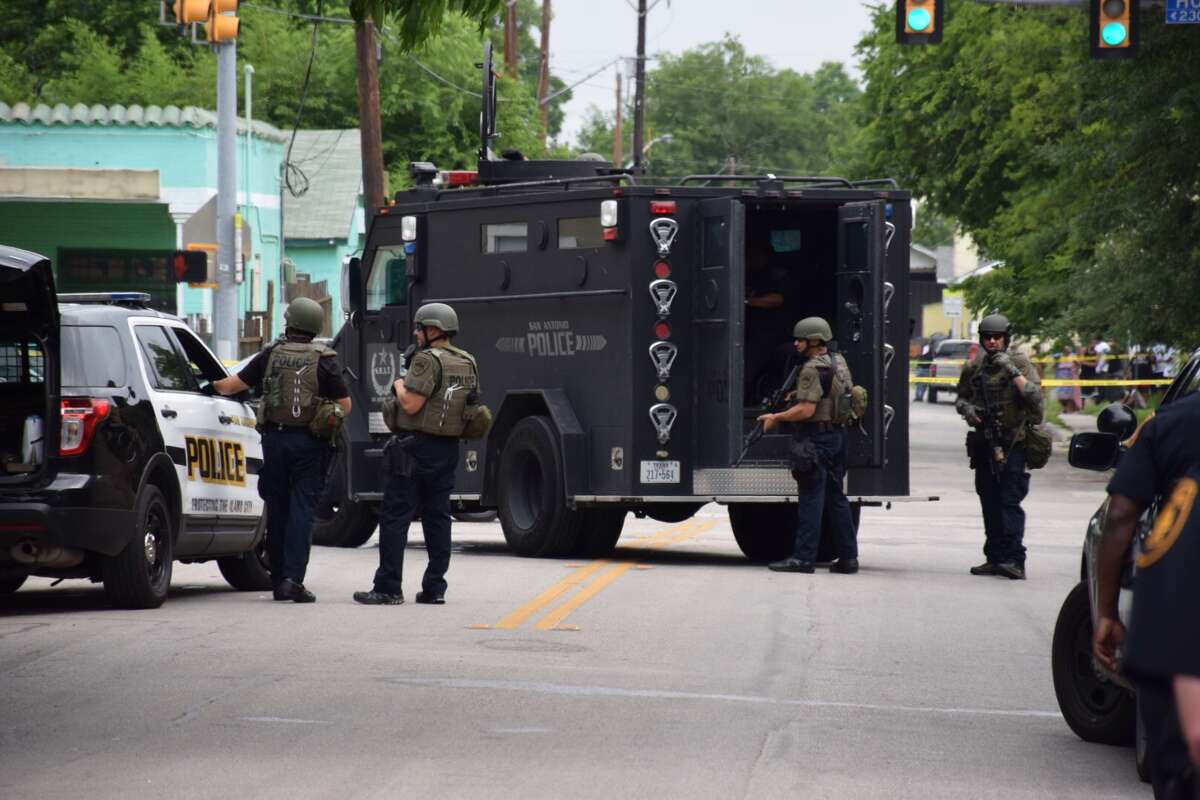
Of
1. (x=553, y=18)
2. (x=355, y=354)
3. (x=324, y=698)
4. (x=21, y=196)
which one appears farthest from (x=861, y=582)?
(x=553, y=18)

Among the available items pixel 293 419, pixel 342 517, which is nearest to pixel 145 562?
pixel 293 419

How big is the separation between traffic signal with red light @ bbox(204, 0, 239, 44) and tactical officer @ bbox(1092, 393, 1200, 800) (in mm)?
18698

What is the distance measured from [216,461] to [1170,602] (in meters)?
9.72

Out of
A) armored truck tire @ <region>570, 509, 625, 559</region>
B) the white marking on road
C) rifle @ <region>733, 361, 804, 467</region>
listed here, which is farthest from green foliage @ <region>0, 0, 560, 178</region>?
the white marking on road

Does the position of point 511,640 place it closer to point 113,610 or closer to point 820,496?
point 113,610

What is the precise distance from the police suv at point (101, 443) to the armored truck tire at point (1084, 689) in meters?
5.44

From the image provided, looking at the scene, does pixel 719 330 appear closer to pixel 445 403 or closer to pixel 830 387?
pixel 830 387

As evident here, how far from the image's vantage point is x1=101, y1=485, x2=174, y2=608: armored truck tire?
40.0 feet

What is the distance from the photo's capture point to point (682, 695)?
9.70 meters

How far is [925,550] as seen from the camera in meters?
18.9

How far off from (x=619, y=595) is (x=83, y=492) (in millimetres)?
3697

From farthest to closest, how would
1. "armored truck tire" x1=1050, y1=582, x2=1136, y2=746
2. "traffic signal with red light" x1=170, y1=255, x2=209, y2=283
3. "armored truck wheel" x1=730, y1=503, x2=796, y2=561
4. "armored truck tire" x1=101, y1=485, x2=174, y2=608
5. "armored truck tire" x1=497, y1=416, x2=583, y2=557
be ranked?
"traffic signal with red light" x1=170, y1=255, x2=209, y2=283 < "armored truck wheel" x1=730, y1=503, x2=796, y2=561 < "armored truck tire" x1=497, y1=416, x2=583, y2=557 < "armored truck tire" x1=101, y1=485, x2=174, y2=608 < "armored truck tire" x1=1050, y1=582, x2=1136, y2=746

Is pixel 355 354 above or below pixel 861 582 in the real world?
above

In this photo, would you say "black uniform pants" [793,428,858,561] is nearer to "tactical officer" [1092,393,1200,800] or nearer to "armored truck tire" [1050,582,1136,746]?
"armored truck tire" [1050,582,1136,746]
